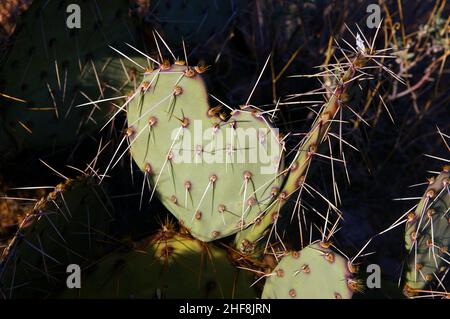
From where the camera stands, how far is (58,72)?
2.03 meters

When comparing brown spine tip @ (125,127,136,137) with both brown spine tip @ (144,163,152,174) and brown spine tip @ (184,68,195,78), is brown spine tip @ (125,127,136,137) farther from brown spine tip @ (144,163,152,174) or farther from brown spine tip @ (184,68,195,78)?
brown spine tip @ (184,68,195,78)

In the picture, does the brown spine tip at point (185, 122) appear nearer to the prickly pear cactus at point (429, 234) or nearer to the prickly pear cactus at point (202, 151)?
the prickly pear cactus at point (202, 151)

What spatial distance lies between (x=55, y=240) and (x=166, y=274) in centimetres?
32

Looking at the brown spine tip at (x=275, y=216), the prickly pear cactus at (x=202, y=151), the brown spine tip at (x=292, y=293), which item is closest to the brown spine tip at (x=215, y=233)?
the prickly pear cactus at (x=202, y=151)

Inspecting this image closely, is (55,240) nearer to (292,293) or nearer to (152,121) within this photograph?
(152,121)

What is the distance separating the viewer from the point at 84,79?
6.73 feet

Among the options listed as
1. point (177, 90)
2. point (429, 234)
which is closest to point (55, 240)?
point (177, 90)

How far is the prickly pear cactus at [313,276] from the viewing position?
142cm

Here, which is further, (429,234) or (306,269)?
(429,234)

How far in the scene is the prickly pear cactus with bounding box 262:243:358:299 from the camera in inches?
56.1

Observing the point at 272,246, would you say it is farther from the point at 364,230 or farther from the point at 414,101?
the point at 414,101

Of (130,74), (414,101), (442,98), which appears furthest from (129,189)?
(442,98)

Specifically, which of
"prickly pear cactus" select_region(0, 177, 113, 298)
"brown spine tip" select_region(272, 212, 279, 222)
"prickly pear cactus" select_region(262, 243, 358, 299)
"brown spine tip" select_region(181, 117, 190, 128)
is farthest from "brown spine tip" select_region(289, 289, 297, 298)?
"prickly pear cactus" select_region(0, 177, 113, 298)

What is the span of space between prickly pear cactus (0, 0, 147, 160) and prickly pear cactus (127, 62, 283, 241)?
411mm
